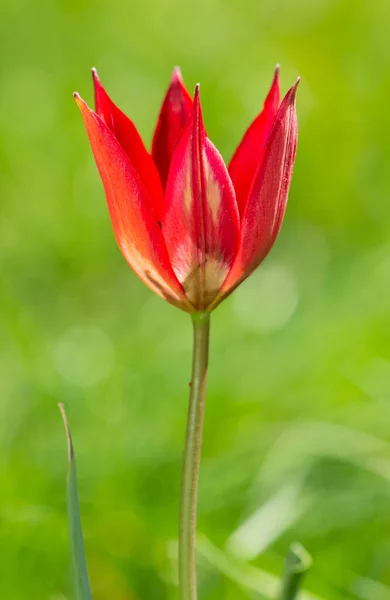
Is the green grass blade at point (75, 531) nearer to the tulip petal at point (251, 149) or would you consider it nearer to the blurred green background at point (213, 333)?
the tulip petal at point (251, 149)

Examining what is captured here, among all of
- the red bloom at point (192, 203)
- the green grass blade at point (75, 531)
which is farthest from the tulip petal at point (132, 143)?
the green grass blade at point (75, 531)

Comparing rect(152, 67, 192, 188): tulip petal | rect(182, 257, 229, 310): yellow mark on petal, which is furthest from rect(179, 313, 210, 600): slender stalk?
rect(152, 67, 192, 188): tulip petal

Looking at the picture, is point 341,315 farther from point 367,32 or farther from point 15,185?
point 367,32

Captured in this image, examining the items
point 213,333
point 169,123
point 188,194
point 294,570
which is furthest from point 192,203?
point 213,333

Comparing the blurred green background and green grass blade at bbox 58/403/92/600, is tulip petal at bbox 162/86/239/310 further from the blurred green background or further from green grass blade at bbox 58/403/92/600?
the blurred green background

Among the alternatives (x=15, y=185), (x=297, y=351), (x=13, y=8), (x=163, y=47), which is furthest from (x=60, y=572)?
(x=13, y=8)
